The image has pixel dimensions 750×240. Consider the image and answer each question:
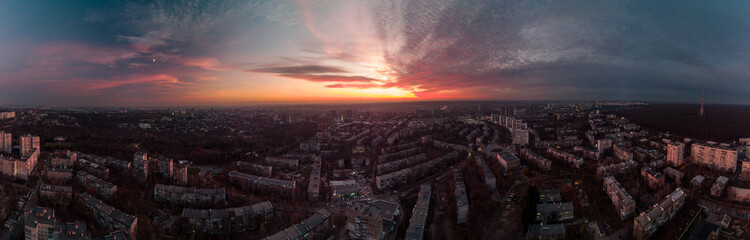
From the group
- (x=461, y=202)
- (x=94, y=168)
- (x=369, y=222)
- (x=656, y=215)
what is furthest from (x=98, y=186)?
(x=656, y=215)

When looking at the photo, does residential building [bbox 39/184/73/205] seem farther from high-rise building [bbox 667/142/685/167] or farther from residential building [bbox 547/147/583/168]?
high-rise building [bbox 667/142/685/167]

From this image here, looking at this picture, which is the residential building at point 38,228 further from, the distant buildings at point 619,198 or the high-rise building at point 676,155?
the high-rise building at point 676,155

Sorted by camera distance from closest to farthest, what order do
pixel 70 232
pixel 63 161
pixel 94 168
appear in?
pixel 70 232 < pixel 94 168 < pixel 63 161

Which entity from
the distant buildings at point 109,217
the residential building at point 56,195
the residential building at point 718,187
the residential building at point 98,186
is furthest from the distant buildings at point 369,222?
the residential building at point 718,187

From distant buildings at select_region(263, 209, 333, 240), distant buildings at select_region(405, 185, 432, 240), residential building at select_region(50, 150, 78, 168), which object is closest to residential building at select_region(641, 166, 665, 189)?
distant buildings at select_region(405, 185, 432, 240)

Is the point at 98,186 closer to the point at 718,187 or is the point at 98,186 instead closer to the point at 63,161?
the point at 63,161

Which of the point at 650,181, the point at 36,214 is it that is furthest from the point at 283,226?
the point at 650,181
